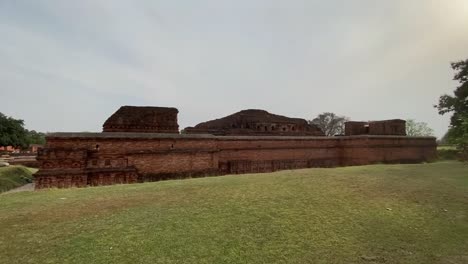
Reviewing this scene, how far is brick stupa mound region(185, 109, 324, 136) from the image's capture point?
59.0ft

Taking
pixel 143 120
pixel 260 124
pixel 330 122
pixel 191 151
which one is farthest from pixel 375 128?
pixel 330 122

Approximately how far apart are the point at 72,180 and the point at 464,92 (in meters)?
22.6

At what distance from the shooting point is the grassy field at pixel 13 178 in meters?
10.1

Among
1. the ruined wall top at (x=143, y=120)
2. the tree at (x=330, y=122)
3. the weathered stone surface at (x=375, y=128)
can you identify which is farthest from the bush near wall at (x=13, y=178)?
the tree at (x=330, y=122)

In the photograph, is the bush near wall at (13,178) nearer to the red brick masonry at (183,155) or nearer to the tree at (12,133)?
the red brick masonry at (183,155)

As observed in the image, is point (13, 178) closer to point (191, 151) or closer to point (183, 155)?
point (183, 155)

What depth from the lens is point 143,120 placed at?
531 inches

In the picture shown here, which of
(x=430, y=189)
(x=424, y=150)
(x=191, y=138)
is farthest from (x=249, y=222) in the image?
(x=424, y=150)

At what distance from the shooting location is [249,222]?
4527mm

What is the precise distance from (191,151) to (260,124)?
916cm

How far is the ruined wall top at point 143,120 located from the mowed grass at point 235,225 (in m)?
7.24

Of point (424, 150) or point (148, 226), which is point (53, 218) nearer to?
point (148, 226)

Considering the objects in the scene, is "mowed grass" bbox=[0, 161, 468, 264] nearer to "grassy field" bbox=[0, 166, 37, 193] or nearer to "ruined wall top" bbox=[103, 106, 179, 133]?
"grassy field" bbox=[0, 166, 37, 193]

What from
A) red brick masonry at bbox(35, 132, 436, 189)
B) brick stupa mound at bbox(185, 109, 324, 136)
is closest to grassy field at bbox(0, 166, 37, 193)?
red brick masonry at bbox(35, 132, 436, 189)
